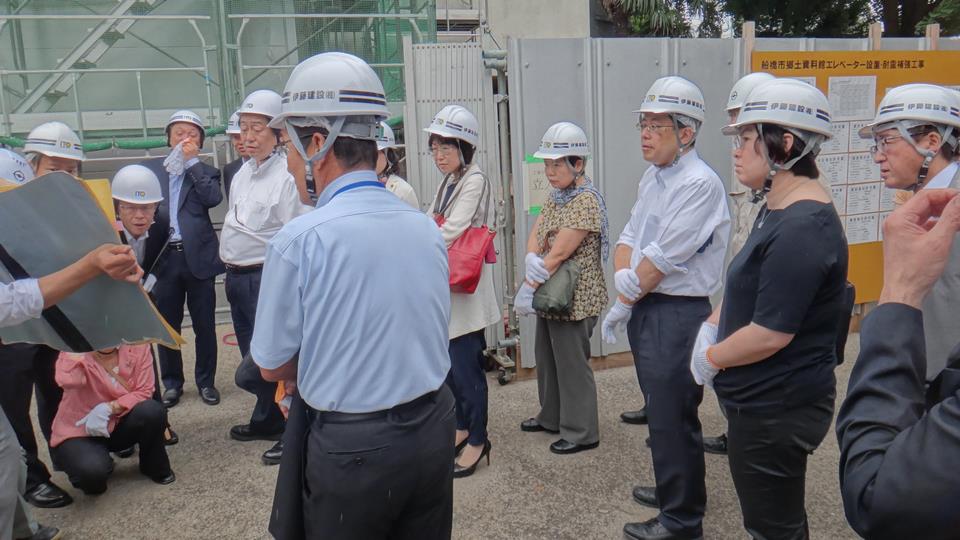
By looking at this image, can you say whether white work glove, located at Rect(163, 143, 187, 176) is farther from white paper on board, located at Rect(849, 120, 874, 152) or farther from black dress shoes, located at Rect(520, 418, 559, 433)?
white paper on board, located at Rect(849, 120, 874, 152)

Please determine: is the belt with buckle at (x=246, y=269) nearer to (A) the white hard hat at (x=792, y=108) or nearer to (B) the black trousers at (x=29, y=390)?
(B) the black trousers at (x=29, y=390)

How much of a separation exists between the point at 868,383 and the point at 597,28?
886 inches

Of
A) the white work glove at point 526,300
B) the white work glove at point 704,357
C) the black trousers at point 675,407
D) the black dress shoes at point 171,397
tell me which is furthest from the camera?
the black dress shoes at point 171,397

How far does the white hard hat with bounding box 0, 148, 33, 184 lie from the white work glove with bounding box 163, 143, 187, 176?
65.4 inches

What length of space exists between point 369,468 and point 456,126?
257 cm

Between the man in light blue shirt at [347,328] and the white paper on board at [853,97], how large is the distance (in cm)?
538

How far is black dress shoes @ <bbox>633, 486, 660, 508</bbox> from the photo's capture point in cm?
375

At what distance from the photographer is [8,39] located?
31.0 feet

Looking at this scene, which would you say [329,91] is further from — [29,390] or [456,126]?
[29,390]

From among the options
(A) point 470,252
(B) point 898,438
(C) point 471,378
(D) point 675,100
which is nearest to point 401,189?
(A) point 470,252

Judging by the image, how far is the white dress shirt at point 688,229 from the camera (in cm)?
318

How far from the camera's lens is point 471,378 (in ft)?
13.5

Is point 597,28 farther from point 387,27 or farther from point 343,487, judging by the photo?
point 343,487

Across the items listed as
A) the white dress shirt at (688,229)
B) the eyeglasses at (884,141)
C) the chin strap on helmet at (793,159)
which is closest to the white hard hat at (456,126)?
the white dress shirt at (688,229)
